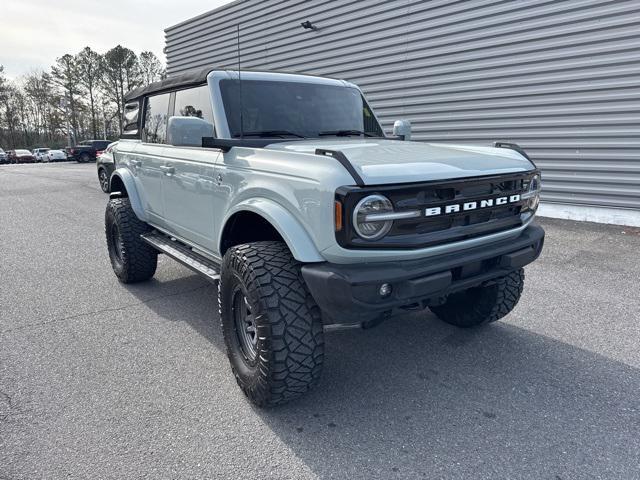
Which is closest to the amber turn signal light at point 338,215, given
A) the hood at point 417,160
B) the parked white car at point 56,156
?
the hood at point 417,160

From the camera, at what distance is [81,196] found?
39.2 ft

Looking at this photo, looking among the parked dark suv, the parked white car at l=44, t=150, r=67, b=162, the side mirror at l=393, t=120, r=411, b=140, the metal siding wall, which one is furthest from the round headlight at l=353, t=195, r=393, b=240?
the parked white car at l=44, t=150, r=67, b=162

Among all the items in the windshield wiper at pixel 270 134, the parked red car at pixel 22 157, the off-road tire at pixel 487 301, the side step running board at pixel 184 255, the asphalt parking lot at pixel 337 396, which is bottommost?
the parked red car at pixel 22 157

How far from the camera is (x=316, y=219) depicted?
7.27 ft

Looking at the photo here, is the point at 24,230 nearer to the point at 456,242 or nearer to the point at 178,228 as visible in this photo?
the point at 178,228

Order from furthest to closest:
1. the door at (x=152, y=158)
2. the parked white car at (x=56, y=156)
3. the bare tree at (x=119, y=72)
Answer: the bare tree at (x=119, y=72), the parked white car at (x=56, y=156), the door at (x=152, y=158)

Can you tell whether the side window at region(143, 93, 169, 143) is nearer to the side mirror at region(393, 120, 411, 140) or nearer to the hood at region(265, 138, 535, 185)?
the hood at region(265, 138, 535, 185)

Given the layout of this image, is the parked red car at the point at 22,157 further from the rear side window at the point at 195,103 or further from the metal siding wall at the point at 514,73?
the rear side window at the point at 195,103

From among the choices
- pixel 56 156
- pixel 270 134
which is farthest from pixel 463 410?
pixel 56 156

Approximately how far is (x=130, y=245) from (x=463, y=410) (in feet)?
11.2

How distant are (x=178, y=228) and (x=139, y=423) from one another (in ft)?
5.81

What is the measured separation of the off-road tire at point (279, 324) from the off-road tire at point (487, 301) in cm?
145

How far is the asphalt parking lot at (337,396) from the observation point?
2.15 meters

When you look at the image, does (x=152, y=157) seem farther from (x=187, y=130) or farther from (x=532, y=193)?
(x=532, y=193)
